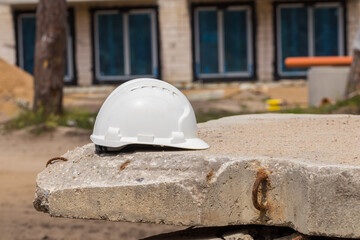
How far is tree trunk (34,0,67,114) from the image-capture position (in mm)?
12031

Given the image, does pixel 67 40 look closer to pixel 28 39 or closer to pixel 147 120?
pixel 28 39

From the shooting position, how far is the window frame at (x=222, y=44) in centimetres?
1950

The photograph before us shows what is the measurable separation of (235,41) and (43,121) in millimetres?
9003

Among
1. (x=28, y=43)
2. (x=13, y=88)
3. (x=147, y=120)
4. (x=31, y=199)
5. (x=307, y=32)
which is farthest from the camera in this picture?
(x=28, y=43)

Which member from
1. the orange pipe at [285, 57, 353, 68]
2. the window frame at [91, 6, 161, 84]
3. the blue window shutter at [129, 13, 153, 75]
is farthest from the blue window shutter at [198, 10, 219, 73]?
the orange pipe at [285, 57, 353, 68]

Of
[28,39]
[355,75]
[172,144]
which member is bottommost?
[172,144]

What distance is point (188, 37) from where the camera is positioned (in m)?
19.4

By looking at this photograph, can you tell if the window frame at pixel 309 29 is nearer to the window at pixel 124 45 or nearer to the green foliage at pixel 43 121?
the window at pixel 124 45

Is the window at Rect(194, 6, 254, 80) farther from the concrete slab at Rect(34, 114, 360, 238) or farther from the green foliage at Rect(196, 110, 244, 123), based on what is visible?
the concrete slab at Rect(34, 114, 360, 238)

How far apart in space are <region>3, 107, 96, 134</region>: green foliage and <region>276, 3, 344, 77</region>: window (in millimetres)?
8532

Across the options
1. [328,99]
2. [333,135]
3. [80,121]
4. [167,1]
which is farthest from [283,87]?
[333,135]

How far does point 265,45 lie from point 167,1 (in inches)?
111

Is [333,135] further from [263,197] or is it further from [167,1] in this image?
[167,1]

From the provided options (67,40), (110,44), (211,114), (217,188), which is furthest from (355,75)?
(67,40)
